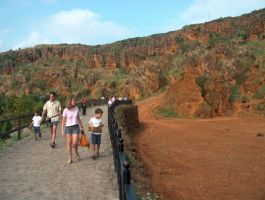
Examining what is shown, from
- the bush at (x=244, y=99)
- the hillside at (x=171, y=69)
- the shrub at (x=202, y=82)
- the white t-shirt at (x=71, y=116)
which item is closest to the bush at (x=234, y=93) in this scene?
the hillside at (x=171, y=69)

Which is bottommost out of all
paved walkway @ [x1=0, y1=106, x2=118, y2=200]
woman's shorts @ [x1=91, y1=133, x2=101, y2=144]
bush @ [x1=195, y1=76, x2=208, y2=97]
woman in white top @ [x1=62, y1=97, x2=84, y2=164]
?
paved walkway @ [x1=0, y1=106, x2=118, y2=200]

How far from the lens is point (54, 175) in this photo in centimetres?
998

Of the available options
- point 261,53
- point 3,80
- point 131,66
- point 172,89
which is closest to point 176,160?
point 172,89

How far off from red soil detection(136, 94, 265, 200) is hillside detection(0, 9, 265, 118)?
5.27 meters

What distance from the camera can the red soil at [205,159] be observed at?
1220 cm

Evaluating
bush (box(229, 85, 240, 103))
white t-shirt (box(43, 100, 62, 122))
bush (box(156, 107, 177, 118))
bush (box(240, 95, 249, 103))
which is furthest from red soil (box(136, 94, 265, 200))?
bush (box(229, 85, 240, 103))

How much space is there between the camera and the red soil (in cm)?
1220

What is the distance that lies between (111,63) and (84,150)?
70.3 metres

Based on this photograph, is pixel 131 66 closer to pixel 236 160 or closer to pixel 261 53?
pixel 261 53

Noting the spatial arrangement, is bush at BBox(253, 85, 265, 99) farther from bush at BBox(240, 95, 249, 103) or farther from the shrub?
the shrub

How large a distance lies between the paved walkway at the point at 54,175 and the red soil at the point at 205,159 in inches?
84.2

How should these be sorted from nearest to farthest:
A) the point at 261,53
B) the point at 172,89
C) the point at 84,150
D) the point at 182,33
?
1. the point at 84,150
2. the point at 172,89
3. the point at 261,53
4. the point at 182,33

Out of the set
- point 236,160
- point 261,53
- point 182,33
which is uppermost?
point 182,33

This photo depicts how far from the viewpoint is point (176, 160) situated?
16141 mm
